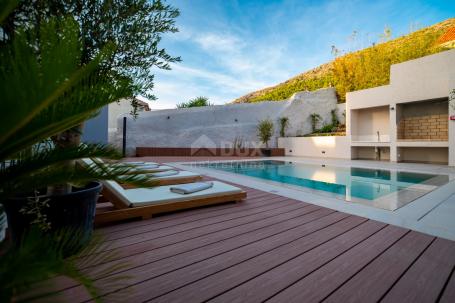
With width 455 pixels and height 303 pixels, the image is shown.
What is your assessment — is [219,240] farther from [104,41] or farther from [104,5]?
[104,5]

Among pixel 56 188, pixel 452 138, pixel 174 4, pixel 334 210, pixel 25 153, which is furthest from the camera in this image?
pixel 452 138

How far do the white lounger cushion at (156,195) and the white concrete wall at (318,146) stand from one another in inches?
353

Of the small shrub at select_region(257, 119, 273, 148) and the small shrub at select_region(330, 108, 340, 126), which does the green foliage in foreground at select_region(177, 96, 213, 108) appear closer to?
the small shrub at select_region(257, 119, 273, 148)

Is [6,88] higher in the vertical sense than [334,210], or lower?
higher

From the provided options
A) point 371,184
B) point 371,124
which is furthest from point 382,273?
point 371,124

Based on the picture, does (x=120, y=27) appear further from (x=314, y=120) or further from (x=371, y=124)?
(x=314, y=120)

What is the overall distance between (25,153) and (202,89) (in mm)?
18701

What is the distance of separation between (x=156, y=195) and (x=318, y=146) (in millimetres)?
10305

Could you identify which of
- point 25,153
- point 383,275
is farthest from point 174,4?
point 383,275

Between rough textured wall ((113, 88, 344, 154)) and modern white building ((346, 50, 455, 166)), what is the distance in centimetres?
351

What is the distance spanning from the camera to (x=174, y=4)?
2217mm

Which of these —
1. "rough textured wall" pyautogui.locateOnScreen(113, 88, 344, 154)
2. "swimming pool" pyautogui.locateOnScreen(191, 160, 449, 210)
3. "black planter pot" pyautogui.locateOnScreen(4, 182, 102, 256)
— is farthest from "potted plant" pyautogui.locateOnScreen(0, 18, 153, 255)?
"rough textured wall" pyautogui.locateOnScreen(113, 88, 344, 154)

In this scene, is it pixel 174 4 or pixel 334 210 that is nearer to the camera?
pixel 174 4

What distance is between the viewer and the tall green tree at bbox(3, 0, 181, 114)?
68.2 inches
